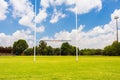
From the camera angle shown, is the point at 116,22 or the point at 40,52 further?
the point at 40,52

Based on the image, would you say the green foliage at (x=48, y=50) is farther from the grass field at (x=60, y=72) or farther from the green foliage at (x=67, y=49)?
the grass field at (x=60, y=72)

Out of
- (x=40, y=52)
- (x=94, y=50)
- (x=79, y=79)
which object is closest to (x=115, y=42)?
(x=94, y=50)

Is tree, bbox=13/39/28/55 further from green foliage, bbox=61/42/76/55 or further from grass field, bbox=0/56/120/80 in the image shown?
grass field, bbox=0/56/120/80

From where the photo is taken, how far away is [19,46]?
87250mm

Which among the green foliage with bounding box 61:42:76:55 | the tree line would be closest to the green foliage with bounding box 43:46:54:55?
the tree line

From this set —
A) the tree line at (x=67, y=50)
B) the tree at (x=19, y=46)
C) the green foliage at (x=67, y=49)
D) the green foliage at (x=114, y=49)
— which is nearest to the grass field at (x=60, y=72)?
the green foliage at (x=114, y=49)

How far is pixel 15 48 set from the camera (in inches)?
3474

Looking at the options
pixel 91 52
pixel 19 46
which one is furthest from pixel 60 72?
pixel 19 46

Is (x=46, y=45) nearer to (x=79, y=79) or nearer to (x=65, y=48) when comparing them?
(x=65, y=48)

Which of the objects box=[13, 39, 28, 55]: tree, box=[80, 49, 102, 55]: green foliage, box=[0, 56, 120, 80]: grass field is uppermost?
box=[13, 39, 28, 55]: tree

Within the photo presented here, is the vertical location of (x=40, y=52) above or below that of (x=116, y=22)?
below

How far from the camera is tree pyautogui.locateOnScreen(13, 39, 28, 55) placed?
3414 inches

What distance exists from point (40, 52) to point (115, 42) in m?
21.2

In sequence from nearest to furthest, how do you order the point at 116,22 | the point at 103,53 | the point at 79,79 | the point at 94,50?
1. the point at 79,79
2. the point at 116,22
3. the point at 103,53
4. the point at 94,50
